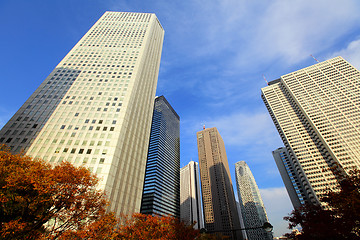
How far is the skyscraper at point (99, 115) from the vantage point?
4100 centimetres

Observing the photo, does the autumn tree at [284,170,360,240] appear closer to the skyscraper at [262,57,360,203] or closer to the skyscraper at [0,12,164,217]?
the skyscraper at [0,12,164,217]

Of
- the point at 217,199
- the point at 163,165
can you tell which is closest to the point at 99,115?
the point at 163,165

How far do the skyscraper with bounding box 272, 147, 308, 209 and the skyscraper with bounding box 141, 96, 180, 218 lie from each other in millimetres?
96293

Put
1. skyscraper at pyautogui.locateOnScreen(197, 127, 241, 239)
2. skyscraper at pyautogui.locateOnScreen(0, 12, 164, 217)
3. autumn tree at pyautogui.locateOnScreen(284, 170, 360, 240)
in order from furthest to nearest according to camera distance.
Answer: skyscraper at pyautogui.locateOnScreen(197, 127, 241, 239) < skyscraper at pyautogui.locateOnScreen(0, 12, 164, 217) < autumn tree at pyautogui.locateOnScreen(284, 170, 360, 240)

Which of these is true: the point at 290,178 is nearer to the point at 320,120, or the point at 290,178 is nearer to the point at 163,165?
the point at 320,120

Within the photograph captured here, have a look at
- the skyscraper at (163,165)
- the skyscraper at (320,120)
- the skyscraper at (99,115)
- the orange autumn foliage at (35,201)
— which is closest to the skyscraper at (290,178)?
the skyscraper at (320,120)

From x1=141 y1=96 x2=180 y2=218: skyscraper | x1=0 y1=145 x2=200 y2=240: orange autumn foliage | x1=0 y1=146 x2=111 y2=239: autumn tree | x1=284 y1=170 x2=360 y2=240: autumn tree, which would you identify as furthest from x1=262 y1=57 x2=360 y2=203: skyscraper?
x1=0 y1=146 x2=111 y2=239: autumn tree

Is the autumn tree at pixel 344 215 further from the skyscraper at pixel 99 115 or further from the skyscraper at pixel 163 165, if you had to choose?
the skyscraper at pixel 163 165

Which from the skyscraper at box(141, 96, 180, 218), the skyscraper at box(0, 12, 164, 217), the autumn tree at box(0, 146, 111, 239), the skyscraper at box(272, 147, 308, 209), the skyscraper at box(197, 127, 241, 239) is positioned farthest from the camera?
the skyscraper at box(197, 127, 241, 239)

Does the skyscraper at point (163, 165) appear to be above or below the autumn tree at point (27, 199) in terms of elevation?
above

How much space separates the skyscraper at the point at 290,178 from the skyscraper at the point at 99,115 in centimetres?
13487

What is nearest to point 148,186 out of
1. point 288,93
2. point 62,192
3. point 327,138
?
point 62,192

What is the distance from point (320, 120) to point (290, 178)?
5869cm

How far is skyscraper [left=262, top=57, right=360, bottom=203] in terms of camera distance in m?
95.4
